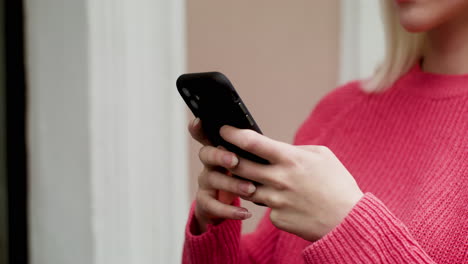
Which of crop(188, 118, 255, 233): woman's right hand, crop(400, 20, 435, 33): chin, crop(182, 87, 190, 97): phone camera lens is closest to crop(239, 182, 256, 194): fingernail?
crop(188, 118, 255, 233): woman's right hand

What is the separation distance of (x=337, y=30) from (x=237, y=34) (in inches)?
14.2

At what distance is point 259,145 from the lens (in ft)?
1.56

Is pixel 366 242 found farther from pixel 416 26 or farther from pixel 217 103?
pixel 416 26

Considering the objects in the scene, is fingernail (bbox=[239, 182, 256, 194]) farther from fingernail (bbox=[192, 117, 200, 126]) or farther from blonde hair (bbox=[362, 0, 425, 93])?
blonde hair (bbox=[362, 0, 425, 93])

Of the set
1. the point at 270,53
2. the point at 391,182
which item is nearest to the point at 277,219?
the point at 391,182

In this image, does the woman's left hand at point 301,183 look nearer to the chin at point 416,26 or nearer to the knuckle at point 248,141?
the knuckle at point 248,141

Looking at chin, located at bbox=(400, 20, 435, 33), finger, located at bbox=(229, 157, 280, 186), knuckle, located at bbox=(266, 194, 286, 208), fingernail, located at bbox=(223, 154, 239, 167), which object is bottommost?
knuckle, located at bbox=(266, 194, 286, 208)

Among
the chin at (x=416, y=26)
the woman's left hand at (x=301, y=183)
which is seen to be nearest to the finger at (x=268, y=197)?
the woman's left hand at (x=301, y=183)

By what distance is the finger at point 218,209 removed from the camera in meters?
0.56

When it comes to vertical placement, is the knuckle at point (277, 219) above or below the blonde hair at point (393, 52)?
below

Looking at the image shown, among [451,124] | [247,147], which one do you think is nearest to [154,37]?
[247,147]

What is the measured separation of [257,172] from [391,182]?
277 millimetres

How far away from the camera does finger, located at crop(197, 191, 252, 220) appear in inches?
22.0

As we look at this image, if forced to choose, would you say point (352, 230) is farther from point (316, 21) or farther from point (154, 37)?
point (316, 21)
